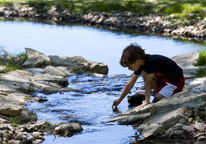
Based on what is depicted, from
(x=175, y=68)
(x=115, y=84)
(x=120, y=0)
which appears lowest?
(x=115, y=84)

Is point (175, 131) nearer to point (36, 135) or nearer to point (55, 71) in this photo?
point (36, 135)

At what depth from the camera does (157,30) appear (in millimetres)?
18531

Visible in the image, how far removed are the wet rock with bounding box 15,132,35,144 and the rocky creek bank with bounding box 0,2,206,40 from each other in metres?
13.4

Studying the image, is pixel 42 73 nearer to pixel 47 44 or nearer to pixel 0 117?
pixel 0 117

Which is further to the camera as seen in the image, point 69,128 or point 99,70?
point 99,70

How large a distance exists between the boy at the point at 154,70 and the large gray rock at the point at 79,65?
12.6ft

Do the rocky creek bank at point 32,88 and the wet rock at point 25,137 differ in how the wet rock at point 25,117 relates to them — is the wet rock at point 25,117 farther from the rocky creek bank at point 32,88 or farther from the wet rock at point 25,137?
the wet rock at point 25,137

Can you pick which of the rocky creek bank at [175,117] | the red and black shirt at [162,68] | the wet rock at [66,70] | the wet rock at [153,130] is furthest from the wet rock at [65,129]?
the wet rock at [66,70]

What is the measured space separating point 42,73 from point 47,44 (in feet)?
17.5

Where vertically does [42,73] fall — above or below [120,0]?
below

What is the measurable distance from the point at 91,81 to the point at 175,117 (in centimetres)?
418

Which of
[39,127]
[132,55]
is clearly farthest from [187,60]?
[39,127]

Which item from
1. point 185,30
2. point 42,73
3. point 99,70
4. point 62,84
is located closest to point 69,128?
point 62,84

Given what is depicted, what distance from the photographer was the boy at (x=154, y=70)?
16.9 ft
